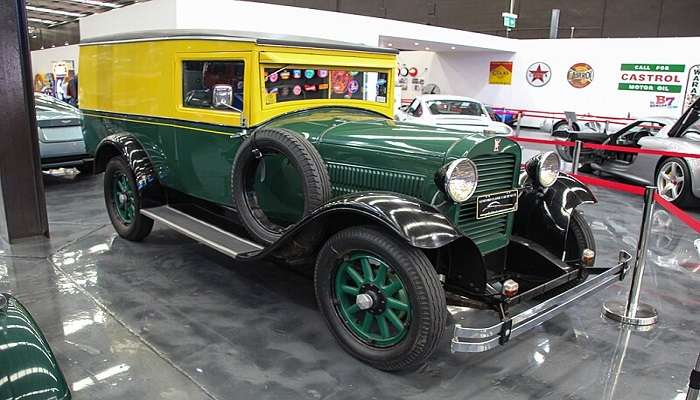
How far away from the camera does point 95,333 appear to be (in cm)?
317

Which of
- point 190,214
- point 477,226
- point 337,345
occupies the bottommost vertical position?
point 337,345

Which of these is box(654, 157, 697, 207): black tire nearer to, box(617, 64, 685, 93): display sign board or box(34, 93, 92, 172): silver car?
box(34, 93, 92, 172): silver car

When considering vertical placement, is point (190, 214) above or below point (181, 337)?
above

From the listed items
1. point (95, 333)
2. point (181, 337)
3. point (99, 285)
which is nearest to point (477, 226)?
point (181, 337)

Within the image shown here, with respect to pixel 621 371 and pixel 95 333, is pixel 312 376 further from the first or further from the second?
pixel 621 371

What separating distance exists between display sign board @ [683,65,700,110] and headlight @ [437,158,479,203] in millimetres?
14488

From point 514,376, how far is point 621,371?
62 cm

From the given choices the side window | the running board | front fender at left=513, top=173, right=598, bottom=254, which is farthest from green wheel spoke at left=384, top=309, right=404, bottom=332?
the side window

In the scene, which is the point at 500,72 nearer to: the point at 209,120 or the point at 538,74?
the point at 538,74

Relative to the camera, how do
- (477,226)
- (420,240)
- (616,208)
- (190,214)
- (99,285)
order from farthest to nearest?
(616,208)
(190,214)
(99,285)
(477,226)
(420,240)

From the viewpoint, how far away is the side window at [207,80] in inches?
145

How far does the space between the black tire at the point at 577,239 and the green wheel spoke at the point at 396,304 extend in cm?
137

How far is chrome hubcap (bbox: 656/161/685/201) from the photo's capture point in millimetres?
6883

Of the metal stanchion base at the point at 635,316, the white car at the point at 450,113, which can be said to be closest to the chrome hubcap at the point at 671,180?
the white car at the point at 450,113
